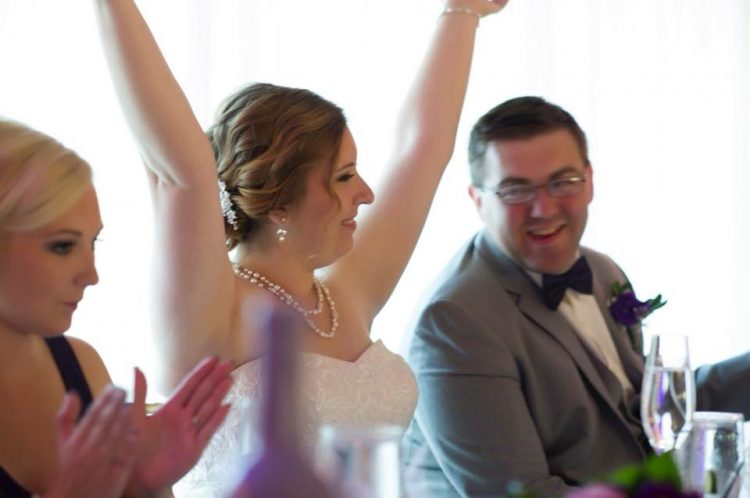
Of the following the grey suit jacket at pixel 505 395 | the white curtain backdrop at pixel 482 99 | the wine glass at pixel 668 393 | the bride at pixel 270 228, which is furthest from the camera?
the white curtain backdrop at pixel 482 99

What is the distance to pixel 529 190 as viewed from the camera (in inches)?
125

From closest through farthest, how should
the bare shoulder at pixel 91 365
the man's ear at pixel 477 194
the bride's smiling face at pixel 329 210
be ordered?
1. the bare shoulder at pixel 91 365
2. the bride's smiling face at pixel 329 210
3. the man's ear at pixel 477 194

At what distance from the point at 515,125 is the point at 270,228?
78cm

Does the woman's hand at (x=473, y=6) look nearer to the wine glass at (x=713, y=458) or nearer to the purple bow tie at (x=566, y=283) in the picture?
the purple bow tie at (x=566, y=283)

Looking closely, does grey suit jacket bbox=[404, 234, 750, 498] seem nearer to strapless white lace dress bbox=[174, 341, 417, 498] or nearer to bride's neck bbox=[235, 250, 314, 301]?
strapless white lace dress bbox=[174, 341, 417, 498]

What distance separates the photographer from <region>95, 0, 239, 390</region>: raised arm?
7.65 ft

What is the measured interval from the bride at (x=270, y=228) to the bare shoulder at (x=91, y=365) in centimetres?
23

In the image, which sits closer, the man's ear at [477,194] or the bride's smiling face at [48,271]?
the bride's smiling face at [48,271]

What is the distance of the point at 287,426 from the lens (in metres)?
0.92

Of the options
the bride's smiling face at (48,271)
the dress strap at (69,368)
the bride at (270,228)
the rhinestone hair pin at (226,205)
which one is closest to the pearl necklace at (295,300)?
the bride at (270,228)

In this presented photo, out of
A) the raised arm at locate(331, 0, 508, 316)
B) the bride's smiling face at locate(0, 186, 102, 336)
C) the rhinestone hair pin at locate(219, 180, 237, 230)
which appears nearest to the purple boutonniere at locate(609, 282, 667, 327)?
the raised arm at locate(331, 0, 508, 316)

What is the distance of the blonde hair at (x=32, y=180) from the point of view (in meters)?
1.92

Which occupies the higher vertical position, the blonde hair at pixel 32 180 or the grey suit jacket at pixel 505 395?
the blonde hair at pixel 32 180

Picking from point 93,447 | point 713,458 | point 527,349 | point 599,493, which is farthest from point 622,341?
point 599,493
